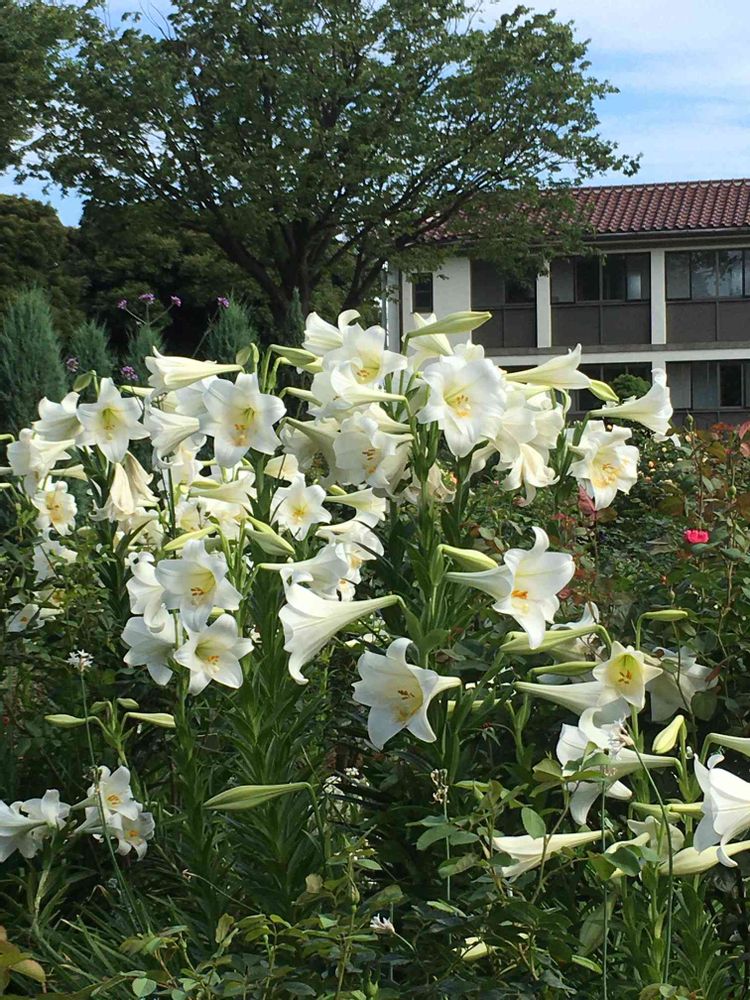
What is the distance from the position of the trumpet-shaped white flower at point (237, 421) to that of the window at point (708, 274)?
90.4 ft

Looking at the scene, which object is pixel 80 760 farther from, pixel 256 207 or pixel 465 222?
pixel 465 222

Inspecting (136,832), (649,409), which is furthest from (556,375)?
(136,832)

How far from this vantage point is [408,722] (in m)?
1.83

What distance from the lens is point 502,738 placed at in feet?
7.60

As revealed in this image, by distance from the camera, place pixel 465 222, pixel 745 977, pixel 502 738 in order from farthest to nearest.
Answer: pixel 465 222, pixel 502 738, pixel 745 977

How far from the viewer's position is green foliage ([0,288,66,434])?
13594 millimetres

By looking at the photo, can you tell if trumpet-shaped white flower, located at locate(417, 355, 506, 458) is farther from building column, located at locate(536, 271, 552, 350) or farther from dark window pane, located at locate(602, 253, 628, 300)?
dark window pane, located at locate(602, 253, 628, 300)

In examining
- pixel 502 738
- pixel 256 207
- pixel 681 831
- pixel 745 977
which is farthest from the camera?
pixel 256 207

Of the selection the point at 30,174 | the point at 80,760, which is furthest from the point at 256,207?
the point at 80,760

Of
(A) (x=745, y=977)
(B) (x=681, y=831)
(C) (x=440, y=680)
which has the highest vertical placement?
(C) (x=440, y=680)

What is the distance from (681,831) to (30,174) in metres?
23.3

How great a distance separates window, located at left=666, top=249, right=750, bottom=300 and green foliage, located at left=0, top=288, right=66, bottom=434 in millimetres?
18180

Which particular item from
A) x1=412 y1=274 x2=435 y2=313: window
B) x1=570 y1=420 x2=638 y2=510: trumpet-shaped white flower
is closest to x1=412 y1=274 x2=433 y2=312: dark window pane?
x1=412 y1=274 x2=435 y2=313: window

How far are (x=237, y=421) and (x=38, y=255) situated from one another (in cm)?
2600
